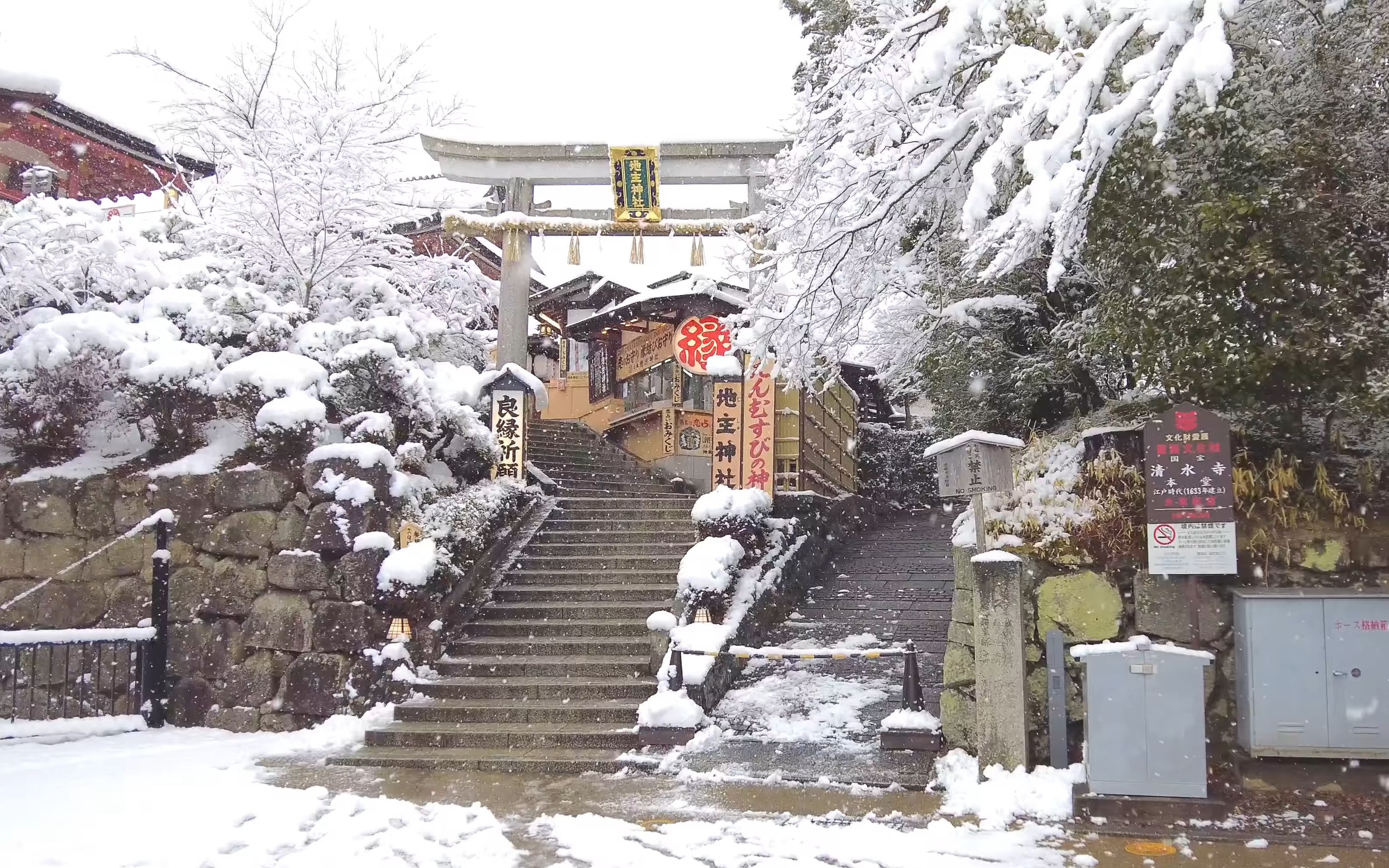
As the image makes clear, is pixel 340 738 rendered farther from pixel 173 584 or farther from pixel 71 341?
pixel 71 341

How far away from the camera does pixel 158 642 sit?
9.68 metres

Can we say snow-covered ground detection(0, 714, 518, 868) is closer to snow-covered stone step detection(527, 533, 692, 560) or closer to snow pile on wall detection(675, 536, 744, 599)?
snow pile on wall detection(675, 536, 744, 599)

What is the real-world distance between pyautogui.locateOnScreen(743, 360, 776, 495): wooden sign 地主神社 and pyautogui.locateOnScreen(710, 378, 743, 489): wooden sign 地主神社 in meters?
0.07

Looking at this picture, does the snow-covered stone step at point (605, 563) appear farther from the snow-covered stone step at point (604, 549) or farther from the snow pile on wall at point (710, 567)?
the snow pile on wall at point (710, 567)

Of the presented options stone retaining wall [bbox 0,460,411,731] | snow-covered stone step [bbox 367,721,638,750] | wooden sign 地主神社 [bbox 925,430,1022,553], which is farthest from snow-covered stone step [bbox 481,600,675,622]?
wooden sign 地主神社 [bbox 925,430,1022,553]

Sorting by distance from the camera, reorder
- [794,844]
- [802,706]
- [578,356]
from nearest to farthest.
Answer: [794,844], [802,706], [578,356]

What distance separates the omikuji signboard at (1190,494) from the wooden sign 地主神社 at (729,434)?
767 centimetres

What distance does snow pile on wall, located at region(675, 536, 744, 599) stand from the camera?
999cm

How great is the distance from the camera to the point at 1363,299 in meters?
6.49

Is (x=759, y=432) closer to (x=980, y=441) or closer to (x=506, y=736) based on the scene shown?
(x=506, y=736)

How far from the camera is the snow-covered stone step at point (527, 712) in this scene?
29.2ft

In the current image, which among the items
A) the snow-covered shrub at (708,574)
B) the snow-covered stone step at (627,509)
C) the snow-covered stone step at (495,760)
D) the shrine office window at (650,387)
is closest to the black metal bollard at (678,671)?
the snow-covered stone step at (495,760)

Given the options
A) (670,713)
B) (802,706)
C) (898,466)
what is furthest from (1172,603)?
(898,466)

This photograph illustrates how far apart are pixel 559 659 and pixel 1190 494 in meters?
6.20
